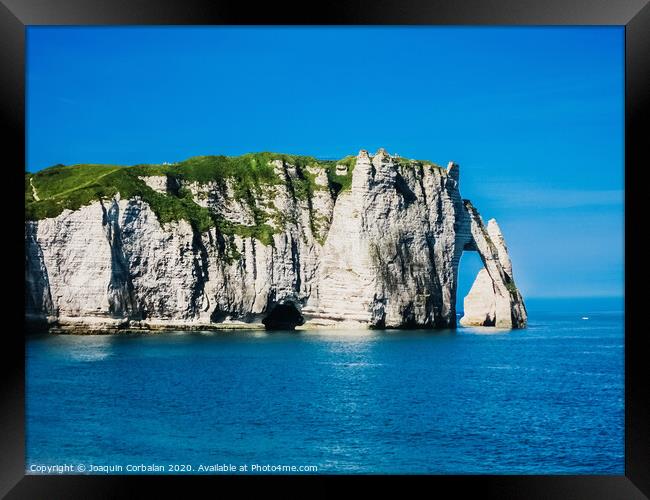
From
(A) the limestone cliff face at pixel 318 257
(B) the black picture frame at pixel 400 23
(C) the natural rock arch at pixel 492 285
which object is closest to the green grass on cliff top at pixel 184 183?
(A) the limestone cliff face at pixel 318 257

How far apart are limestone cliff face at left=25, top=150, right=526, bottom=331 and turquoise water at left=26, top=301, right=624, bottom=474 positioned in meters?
14.2

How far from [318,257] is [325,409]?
37224 mm

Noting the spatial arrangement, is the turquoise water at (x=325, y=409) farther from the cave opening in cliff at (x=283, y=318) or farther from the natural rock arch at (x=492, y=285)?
the natural rock arch at (x=492, y=285)

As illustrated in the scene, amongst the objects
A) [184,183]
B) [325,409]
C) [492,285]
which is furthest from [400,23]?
[492,285]

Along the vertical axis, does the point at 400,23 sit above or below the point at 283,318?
above

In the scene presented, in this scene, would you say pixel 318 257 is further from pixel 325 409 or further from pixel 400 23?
pixel 400 23

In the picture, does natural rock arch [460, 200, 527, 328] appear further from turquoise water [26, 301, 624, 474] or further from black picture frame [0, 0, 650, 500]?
black picture frame [0, 0, 650, 500]

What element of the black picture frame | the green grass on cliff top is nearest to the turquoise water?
the black picture frame

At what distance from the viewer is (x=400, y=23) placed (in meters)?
10.3

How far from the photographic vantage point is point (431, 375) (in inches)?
1138

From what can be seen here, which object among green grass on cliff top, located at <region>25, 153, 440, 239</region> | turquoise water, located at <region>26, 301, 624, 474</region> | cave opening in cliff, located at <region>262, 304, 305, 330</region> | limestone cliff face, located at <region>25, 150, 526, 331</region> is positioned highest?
green grass on cliff top, located at <region>25, 153, 440, 239</region>

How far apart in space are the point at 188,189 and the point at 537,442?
42.7 m

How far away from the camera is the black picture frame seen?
10.2 metres

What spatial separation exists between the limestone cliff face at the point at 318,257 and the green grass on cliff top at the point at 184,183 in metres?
0.53
